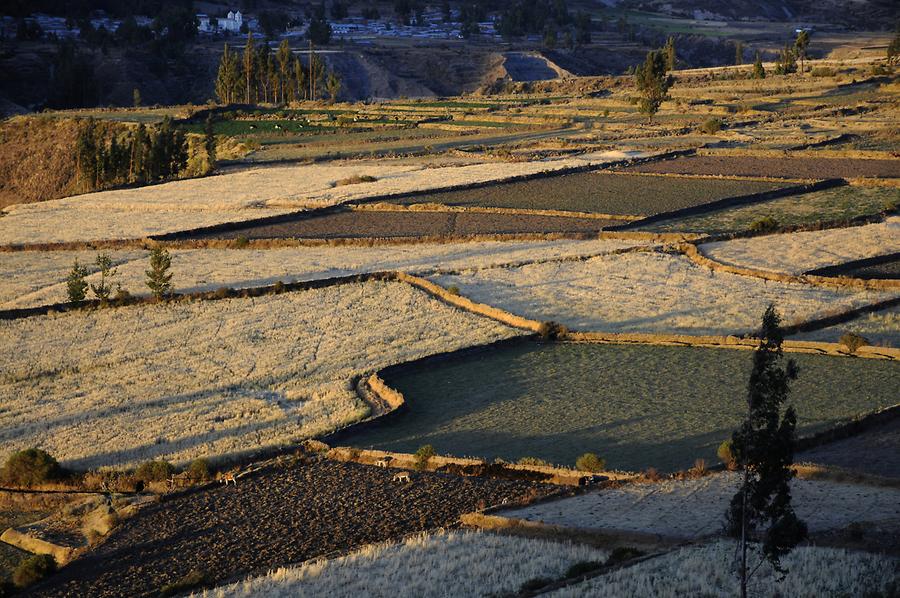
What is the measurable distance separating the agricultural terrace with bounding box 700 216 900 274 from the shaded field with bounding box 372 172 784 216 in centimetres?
840

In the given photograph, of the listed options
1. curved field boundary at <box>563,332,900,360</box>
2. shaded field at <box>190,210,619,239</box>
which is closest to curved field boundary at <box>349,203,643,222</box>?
shaded field at <box>190,210,619,239</box>

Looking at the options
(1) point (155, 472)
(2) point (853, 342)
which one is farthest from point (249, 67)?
(1) point (155, 472)

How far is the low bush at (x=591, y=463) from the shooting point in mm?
28156

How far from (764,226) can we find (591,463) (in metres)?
29.3

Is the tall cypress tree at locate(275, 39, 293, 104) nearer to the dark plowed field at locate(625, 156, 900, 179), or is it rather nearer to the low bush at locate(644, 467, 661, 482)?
the dark plowed field at locate(625, 156, 900, 179)

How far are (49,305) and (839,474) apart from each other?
104ft

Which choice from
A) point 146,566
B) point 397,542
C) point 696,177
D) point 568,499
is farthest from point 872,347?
point 696,177

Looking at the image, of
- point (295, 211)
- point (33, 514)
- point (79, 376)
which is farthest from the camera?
point (295, 211)

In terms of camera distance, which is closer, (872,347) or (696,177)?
(872,347)

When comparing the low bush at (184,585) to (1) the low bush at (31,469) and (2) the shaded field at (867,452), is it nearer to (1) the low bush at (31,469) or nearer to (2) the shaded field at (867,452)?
(1) the low bush at (31,469)

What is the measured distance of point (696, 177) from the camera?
235 feet

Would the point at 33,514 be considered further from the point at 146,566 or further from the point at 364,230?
the point at 364,230

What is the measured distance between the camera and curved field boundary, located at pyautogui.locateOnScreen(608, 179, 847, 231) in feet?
193

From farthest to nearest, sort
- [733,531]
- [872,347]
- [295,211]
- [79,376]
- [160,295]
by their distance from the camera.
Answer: [295,211]
[160,295]
[79,376]
[872,347]
[733,531]
